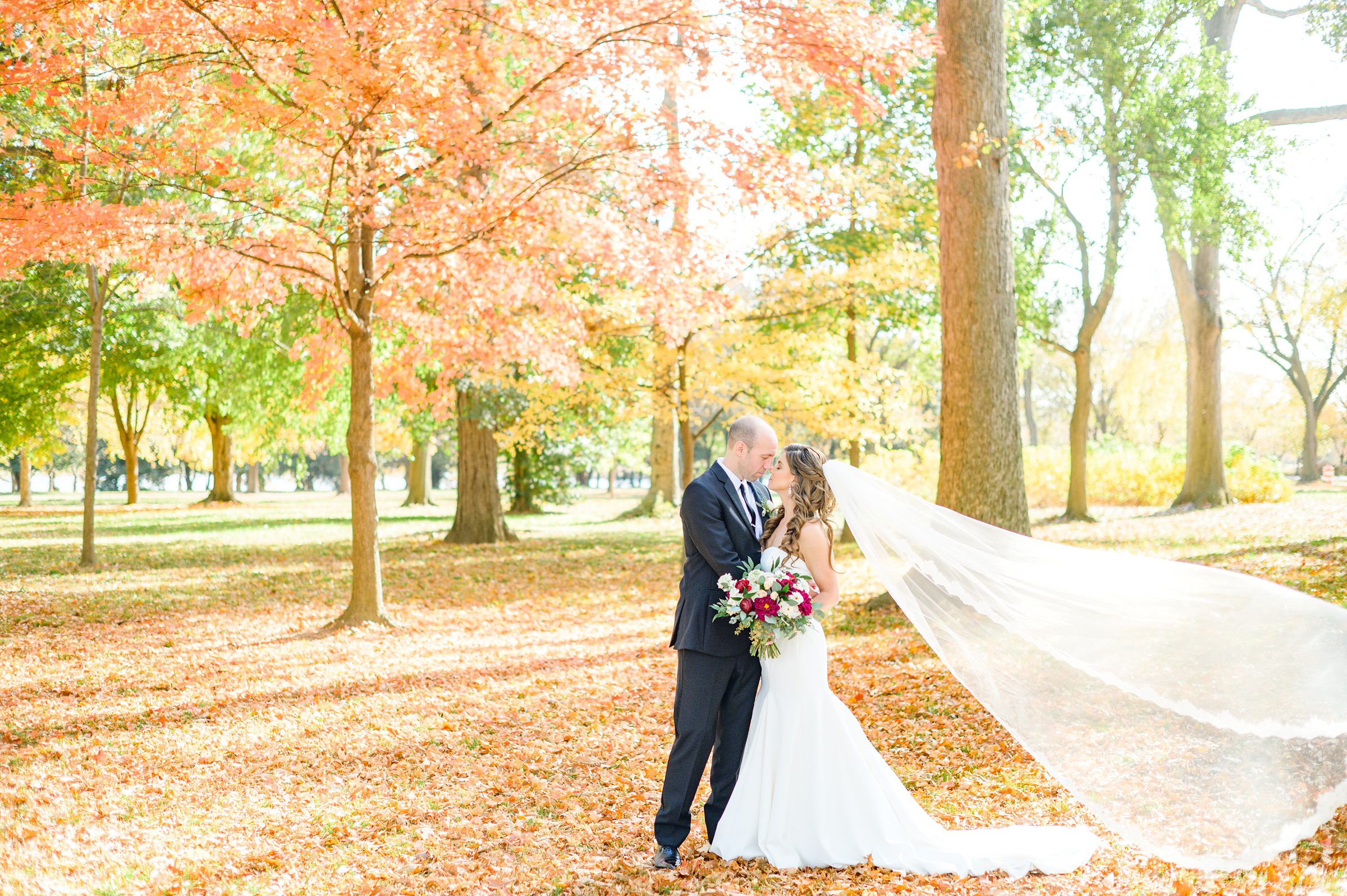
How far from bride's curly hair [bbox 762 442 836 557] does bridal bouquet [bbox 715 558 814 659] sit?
0.78 ft

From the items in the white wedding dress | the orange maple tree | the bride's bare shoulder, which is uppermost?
the orange maple tree

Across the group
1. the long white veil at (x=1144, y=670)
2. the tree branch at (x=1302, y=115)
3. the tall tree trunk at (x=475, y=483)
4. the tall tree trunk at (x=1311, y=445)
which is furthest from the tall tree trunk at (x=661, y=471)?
the tall tree trunk at (x=1311, y=445)

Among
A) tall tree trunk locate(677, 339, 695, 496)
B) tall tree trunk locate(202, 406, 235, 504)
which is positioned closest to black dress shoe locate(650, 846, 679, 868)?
tall tree trunk locate(677, 339, 695, 496)

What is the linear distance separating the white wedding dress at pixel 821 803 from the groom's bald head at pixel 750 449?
432 mm

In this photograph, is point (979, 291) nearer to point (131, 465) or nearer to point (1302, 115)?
point (1302, 115)

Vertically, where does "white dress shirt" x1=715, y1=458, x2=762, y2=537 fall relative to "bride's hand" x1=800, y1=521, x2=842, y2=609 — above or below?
above

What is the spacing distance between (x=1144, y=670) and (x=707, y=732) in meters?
2.11

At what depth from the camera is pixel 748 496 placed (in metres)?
4.78

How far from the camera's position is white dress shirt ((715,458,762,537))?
4.63 m

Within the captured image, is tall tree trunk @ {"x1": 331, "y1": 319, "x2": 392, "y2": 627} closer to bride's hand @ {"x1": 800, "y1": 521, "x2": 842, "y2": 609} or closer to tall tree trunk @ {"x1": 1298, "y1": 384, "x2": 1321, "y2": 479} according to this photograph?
bride's hand @ {"x1": 800, "y1": 521, "x2": 842, "y2": 609}

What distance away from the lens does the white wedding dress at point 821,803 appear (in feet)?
14.6

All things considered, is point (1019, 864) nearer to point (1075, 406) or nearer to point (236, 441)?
point (1075, 406)

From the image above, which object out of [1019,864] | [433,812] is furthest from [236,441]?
[1019,864]

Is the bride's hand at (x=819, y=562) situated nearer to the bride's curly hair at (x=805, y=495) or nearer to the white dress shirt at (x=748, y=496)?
the bride's curly hair at (x=805, y=495)
